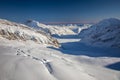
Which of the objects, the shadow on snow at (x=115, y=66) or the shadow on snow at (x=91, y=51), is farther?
the shadow on snow at (x=91, y=51)

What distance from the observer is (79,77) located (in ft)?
54.3

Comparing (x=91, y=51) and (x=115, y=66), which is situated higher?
(x=115, y=66)

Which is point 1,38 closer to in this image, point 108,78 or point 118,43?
point 108,78

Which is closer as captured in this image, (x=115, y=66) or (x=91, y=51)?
(x=115, y=66)

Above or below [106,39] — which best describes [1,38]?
above

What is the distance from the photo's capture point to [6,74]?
1476cm

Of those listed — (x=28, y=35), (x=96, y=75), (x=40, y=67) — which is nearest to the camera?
(x=40, y=67)

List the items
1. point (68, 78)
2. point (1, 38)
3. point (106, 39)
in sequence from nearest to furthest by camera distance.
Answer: point (68, 78) → point (1, 38) → point (106, 39)

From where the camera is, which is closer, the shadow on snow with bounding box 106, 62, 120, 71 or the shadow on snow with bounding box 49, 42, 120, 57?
the shadow on snow with bounding box 106, 62, 120, 71

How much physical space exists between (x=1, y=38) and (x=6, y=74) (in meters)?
21.8

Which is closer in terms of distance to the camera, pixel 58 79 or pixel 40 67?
pixel 58 79

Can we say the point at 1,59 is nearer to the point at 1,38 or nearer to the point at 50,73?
the point at 50,73

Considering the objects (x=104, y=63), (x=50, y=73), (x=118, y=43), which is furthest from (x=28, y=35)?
(x=118, y=43)

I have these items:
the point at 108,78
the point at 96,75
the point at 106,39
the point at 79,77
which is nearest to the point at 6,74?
the point at 79,77
